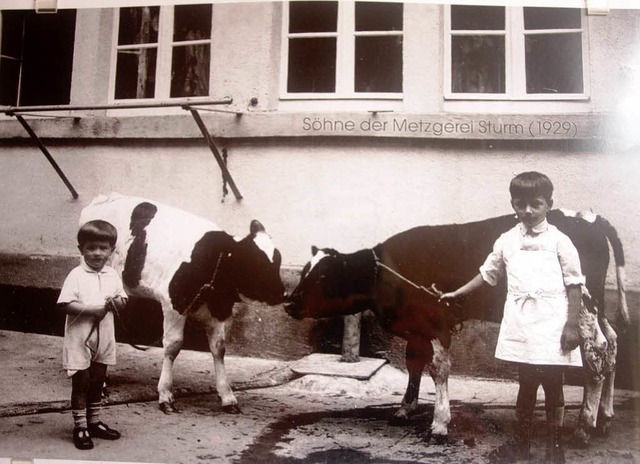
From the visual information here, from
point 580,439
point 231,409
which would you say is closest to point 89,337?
point 231,409

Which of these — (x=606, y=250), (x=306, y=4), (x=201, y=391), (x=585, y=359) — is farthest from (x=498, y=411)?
(x=306, y=4)

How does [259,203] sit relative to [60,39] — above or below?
below

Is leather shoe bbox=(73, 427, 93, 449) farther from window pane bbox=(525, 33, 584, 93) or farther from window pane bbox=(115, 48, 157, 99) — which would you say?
window pane bbox=(525, 33, 584, 93)

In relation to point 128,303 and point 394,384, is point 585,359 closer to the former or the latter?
point 394,384

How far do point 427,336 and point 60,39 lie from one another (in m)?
2.92

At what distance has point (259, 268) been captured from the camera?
11.6 ft

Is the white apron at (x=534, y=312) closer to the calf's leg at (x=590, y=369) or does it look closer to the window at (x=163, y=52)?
the calf's leg at (x=590, y=369)

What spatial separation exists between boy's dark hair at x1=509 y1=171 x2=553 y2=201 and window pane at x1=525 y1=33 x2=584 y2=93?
54 centimetres

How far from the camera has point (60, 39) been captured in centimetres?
399

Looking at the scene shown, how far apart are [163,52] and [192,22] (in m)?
0.26

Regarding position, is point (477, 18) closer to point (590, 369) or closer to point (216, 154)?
point (216, 154)

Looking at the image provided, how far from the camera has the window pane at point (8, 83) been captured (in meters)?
3.99

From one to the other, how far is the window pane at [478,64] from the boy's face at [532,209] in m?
0.71

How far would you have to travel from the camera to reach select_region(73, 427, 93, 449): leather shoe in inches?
124
